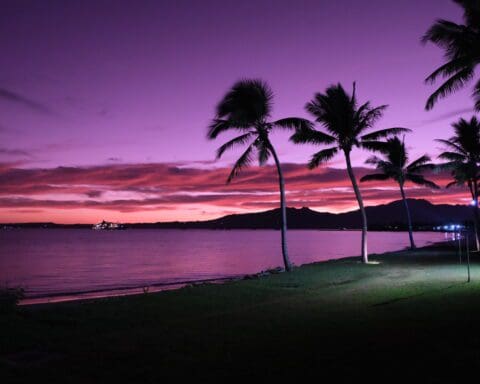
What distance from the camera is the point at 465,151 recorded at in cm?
3653

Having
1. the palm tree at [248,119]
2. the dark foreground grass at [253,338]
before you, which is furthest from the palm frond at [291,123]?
the dark foreground grass at [253,338]

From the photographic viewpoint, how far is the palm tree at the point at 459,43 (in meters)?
18.9

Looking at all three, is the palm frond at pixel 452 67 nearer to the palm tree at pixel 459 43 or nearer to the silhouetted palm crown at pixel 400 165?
the palm tree at pixel 459 43

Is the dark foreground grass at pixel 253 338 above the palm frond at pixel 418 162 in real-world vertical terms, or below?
below

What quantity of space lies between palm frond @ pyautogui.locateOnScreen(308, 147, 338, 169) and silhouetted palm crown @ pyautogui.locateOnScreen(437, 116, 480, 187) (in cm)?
1141

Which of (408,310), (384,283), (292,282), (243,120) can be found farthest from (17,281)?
(408,310)

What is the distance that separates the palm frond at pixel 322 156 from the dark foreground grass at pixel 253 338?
14.4m

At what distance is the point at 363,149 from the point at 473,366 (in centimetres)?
2332

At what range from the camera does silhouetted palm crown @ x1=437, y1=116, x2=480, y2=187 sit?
1404 inches

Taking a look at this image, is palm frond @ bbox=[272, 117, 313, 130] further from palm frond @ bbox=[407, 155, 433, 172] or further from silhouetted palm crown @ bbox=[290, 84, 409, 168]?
palm frond @ bbox=[407, 155, 433, 172]

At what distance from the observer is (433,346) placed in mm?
7754

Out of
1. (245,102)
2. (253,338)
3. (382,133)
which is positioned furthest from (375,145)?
(253,338)

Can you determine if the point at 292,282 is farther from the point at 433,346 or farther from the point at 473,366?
the point at 473,366

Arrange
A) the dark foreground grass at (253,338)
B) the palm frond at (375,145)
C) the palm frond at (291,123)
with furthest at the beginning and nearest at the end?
the palm frond at (375,145)
the palm frond at (291,123)
the dark foreground grass at (253,338)
